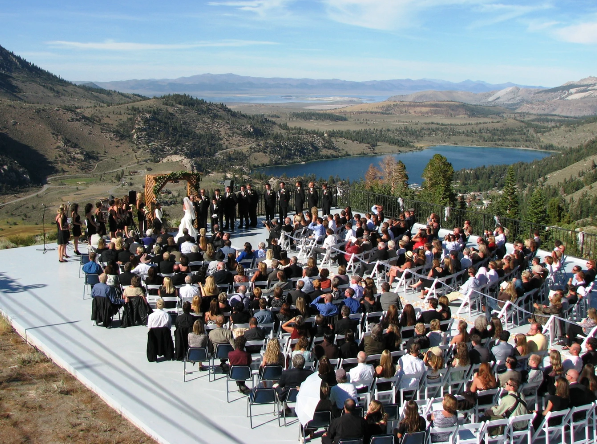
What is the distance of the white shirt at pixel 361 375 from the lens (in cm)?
724

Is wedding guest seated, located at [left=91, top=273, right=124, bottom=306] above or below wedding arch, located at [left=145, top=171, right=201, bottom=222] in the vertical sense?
below

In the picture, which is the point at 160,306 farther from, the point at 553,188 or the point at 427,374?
the point at 553,188

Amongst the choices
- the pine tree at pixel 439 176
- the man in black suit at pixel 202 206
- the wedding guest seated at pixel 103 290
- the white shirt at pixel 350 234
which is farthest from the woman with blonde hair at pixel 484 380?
the pine tree at pixel 439 176

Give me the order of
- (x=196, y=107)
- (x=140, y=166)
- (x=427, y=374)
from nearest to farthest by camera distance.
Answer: (x=427, y=374)
(x=140, y=166)
(x=196, y=107)

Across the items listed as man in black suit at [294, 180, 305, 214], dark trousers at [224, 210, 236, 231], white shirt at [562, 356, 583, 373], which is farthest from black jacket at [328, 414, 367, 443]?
man in black suit at [294, 180, 305, 214]

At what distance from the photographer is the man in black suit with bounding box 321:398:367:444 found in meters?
6.09

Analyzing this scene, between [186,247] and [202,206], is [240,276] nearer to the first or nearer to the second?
[186,247]

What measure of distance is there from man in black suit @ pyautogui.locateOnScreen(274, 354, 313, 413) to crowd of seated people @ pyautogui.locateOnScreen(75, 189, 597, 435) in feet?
0.33

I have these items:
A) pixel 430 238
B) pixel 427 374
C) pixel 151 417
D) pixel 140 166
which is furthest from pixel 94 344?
pixel 140 166

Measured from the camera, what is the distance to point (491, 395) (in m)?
7.00

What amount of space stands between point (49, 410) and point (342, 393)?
4210 mm

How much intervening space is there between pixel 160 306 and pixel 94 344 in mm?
1979

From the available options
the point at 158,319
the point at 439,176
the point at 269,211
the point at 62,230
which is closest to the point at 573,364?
the point at 158,319

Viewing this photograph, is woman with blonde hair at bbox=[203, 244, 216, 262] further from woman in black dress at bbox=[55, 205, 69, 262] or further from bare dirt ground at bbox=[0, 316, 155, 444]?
woman in black dress at bbox=[55, 205, 69, 262]
